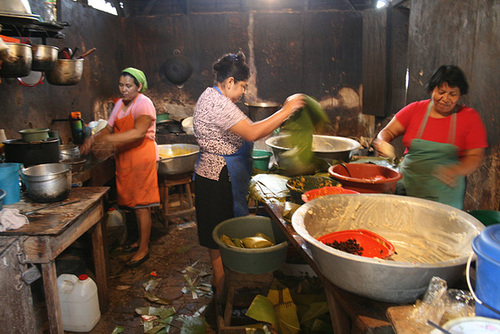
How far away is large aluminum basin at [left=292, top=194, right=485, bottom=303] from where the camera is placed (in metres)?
1.25

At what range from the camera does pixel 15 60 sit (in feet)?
8.61

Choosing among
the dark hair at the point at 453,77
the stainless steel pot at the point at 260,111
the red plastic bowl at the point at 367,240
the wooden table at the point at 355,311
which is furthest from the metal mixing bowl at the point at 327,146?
the stainless steel pot at the point at 260,111

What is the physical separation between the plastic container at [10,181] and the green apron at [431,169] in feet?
10.3

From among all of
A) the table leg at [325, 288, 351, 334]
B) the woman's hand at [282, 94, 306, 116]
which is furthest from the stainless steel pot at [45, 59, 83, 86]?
the table leg at [325, 288, 351, 334]

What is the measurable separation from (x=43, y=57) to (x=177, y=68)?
14.6ft

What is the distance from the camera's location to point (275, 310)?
8.44 ft

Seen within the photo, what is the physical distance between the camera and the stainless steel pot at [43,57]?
10.1 ft

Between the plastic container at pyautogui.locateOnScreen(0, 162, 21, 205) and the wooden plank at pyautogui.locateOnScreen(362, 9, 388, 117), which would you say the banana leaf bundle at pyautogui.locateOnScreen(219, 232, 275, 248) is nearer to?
the plastic container at pyautogui.locateOnScreen(0, 162, 21, 205)

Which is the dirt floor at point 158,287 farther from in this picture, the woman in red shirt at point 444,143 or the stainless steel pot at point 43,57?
the stainless steel pot at point 43,57

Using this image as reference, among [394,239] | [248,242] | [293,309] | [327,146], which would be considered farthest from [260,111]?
[394,239]

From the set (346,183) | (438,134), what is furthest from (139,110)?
(438,134)

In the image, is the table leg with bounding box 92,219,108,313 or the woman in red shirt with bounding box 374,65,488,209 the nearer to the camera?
the woman in red shirt with bounding box 374,65,488,209

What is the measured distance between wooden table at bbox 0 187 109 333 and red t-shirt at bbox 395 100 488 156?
110 inches

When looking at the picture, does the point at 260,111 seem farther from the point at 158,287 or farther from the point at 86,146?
the point at 158,287
